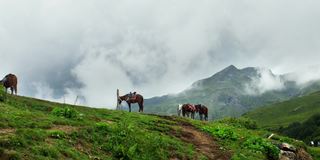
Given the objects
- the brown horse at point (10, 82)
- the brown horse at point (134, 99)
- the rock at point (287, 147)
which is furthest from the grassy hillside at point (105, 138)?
the brown horse at point (134, 99)

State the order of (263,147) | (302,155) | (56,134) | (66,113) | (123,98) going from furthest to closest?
(123,98) → (302,155) → (263,147) → (66,113) → (56,134)

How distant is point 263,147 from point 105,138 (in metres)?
16.0

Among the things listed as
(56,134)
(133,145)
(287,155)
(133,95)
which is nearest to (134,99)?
(133,95)

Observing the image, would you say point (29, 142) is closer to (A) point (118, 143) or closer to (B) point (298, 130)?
(A) point (118, 143)

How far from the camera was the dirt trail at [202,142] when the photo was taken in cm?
3275

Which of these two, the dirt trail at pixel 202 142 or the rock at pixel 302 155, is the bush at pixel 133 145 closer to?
the dirt trail at pixel 202 142

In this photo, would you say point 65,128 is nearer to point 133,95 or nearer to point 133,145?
point 133,145

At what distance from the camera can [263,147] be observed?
36.9 meters

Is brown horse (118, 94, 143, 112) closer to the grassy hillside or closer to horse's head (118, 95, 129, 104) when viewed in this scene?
horse's head (118, 95, 129, 104)

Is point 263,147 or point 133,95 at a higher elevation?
point 133,95

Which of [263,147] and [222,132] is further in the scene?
[222,132]

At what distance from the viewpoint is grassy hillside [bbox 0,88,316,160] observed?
849 inches

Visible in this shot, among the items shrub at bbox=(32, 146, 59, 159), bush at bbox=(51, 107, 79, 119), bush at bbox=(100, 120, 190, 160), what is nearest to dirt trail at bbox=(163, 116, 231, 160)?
bush at bbox=(100, 120, 190, 160)

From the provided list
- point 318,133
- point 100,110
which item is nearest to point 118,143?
point 100,110
